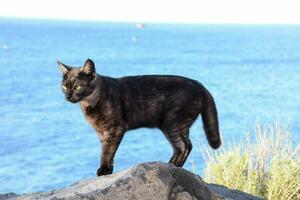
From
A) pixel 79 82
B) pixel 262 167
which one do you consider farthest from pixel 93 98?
pixel 262 167

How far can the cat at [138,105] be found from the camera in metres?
6.05

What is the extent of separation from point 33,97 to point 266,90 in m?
19.9

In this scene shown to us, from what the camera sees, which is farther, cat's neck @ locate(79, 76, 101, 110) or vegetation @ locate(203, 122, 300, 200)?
vegetation @ locate(203, 122, 300, 200)

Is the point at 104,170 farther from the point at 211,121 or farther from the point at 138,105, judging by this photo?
the point at 211,121

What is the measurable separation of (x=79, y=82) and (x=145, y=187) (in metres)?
2.01

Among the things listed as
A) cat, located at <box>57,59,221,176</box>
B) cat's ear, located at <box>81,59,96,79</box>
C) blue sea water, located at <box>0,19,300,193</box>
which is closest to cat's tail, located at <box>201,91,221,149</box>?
cat, located at <box>57,59,221,176</box>

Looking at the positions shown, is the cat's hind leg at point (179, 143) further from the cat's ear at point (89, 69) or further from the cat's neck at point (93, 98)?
the cat's ear at point (89, 69)

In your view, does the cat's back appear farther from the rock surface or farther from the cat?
the rock surface

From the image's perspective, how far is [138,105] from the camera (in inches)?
251

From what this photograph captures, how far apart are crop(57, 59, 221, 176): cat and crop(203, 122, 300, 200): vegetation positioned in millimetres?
2140

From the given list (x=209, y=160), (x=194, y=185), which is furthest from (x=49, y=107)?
(x=194, y=185)

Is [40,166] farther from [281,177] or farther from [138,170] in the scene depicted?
[138,170]

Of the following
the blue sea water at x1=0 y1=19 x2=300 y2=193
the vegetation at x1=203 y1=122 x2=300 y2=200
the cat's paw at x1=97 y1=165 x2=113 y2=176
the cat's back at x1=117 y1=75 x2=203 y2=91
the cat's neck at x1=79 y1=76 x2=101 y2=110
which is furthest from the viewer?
the blue sea water at x1=0 y1=19 x2=300 y2=193

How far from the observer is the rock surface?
421 centimetres
